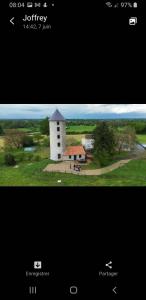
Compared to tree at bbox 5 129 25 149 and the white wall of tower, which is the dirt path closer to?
the white wall of tower

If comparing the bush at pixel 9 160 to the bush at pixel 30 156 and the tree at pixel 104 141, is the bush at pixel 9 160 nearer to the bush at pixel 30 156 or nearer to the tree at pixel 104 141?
the bush at pixel 30 156

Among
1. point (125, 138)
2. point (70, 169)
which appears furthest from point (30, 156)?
point (125, 138)

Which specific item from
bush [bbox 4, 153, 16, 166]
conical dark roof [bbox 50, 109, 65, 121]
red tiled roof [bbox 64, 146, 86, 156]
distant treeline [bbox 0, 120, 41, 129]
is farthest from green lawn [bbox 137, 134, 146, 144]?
bush [bbox 4, 153, 16, 166]

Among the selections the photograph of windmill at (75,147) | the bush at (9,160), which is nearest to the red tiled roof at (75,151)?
the photograph of windmill at (75,147)

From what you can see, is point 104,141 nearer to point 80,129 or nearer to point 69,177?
point 80,129
